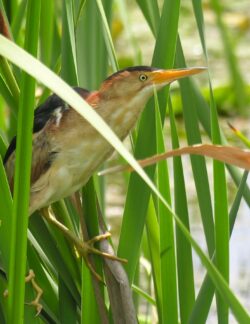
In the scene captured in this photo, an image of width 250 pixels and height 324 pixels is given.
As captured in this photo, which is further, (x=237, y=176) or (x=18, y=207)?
(x=237, y=176)

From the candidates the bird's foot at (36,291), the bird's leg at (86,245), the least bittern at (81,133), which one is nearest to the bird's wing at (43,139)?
the least bittern at (81,133)

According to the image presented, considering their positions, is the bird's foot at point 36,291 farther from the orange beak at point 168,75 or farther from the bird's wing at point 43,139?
the orange beak at point 168,75

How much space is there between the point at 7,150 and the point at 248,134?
9.23 feet

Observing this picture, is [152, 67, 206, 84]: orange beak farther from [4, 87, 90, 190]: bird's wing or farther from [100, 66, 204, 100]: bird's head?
[4, 87, 90, 190]: bird's wing

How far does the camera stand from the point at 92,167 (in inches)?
69.7

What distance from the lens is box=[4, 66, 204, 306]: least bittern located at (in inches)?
69.1

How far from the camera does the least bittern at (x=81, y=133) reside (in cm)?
176

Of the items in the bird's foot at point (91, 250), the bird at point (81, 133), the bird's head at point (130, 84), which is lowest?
the bird's foot at point (91, 250)

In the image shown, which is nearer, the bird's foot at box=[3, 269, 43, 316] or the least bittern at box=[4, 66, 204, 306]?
the bird's foot at box=[3, 269, 43, 316]

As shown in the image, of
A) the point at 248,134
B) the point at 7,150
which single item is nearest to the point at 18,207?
the point at 7,150

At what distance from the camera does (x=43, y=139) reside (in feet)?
6.07

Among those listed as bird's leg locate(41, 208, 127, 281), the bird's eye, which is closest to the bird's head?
the bird's eye

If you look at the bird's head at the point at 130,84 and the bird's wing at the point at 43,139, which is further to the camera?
the bird's wing at the point at 43,139

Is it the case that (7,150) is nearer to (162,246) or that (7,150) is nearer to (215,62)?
(162,246)
